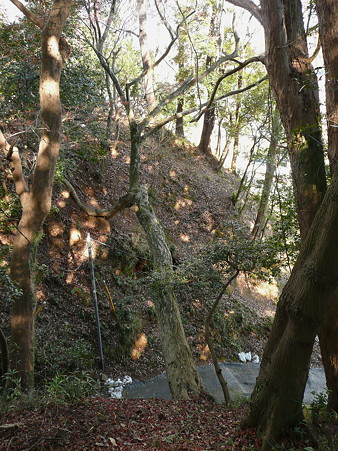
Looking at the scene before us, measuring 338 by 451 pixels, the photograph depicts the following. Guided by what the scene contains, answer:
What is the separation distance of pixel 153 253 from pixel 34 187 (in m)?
3.21

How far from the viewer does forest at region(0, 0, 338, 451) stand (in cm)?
353

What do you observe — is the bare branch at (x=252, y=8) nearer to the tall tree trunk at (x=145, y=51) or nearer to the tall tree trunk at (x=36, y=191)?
the tall tree trunk at (x=36, y=191)

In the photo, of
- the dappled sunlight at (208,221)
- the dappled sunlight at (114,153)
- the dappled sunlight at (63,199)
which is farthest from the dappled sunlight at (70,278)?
the dappled sunlight at (208,221)

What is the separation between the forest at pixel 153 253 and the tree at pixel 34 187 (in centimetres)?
3

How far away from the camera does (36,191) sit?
21.7 feet

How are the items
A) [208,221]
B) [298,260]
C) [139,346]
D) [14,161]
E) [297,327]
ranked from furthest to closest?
[208,221] → [139,346] → [14,161] → [298,260] → [297,327]

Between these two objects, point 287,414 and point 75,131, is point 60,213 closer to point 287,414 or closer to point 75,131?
point 75,131

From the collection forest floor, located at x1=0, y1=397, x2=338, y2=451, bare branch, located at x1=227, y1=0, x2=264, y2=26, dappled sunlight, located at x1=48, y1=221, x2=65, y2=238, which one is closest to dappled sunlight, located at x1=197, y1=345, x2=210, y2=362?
dappled sunlight, located at x1=48, y1=221, x2=65, y2=238

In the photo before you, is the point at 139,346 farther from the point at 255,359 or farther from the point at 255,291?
the point at 255,291

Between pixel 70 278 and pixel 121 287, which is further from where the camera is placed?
pixel 121 287

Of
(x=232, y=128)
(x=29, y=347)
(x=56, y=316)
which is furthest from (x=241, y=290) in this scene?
(x=29, y=347)

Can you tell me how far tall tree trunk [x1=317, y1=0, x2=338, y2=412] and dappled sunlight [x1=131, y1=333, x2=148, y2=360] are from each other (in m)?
5.59

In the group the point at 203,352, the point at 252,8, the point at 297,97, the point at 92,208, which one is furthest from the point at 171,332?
the point at 252,8

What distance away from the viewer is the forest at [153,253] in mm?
3527
